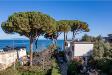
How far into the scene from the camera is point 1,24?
2034 inches

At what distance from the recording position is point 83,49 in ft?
155

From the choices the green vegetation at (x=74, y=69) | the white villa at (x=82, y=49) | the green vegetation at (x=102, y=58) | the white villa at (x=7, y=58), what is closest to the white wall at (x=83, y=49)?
the white villa at (x=82, y=49)

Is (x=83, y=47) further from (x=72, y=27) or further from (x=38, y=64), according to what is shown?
(x=72, y=27)

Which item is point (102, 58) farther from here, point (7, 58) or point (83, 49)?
point (7, 58)

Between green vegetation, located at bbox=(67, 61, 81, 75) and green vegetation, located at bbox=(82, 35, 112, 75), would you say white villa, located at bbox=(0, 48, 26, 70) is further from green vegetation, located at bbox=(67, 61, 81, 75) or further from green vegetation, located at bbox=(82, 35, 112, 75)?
green vegetation, located at bbox=(82, 35, 112, 75)

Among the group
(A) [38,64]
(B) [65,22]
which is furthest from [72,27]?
(A) [38,64]

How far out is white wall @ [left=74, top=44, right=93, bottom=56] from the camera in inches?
1849

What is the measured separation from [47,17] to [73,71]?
1408 cm

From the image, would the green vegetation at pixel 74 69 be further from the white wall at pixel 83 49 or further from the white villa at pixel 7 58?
the white villa at pixel 7 58

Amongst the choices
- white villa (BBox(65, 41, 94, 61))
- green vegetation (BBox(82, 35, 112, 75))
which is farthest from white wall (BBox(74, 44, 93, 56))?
green vegetation (BBox(82, 35, 112, 75))

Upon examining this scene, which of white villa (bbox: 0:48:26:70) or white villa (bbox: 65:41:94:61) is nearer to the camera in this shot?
white villa (bbox: 0:48:26:70)

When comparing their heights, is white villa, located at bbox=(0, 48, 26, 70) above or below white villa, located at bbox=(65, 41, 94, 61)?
below

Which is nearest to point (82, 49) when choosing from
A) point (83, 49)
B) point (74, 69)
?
point (83, 49)

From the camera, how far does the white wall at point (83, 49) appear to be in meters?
47.0
